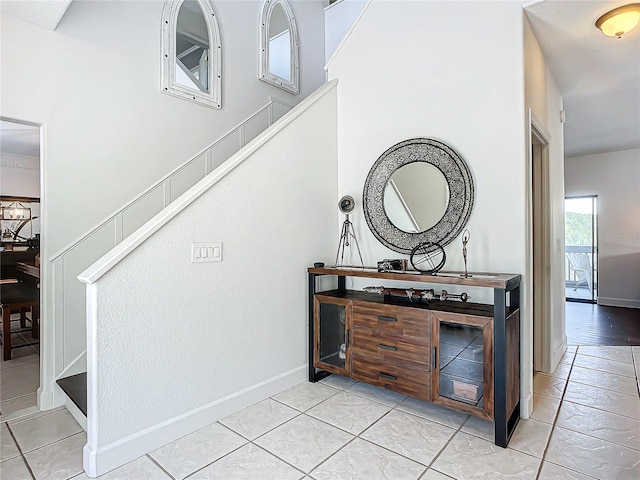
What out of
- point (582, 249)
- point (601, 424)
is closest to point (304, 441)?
point (601, 424)

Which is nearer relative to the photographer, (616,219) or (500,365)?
(500,365)

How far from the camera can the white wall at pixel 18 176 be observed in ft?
21.3

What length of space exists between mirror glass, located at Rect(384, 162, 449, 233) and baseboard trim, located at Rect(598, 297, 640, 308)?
5546 millimetres

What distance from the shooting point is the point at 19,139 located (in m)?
5.66

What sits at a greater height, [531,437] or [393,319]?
[393,319]

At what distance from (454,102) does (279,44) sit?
289 centimetres

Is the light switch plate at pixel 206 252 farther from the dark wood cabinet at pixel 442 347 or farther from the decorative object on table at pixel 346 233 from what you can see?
the decorative object on table at pixel 346 233

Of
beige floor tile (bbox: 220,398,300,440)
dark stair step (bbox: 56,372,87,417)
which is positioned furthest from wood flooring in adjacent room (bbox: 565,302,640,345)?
dark stair step (bbox: 56,372,87,417)

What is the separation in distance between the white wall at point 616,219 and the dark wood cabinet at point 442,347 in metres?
5.34

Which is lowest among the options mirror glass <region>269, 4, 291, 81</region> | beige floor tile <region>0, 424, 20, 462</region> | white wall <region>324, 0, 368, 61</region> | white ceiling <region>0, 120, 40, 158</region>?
beige floor tile <region>0, 424, 20, 462</region>

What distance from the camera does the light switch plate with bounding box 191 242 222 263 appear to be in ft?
7.32

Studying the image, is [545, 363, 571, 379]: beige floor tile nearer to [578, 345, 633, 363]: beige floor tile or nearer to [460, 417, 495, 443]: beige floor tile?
[578, 345, 633, 363]: beige floor tile

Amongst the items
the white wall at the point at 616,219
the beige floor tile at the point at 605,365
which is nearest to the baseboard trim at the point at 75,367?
the beige floor tile at the point at 605,365

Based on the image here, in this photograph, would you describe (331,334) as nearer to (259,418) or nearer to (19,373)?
(259,418)
